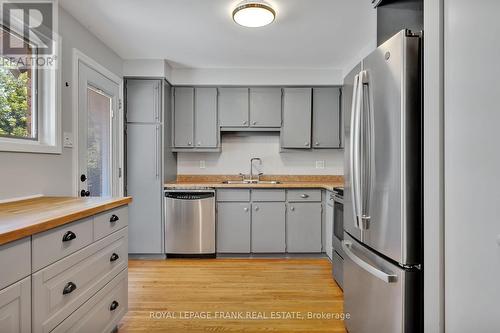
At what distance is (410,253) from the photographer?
3.78ft

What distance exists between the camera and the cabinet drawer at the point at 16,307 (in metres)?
0.90

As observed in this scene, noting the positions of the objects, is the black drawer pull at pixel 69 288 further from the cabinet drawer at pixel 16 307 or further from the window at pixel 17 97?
the window at pixel 17 97

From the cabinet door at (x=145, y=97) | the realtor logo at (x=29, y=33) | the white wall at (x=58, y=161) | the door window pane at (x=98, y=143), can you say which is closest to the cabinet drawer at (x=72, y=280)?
the white wall at (x=58, y=161)

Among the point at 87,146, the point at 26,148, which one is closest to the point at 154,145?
the point at 87,146

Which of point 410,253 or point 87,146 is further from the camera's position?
point 87,146

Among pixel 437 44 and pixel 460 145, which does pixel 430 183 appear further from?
pixel 437 44

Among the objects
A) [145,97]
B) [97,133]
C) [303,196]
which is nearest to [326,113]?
[303,196]

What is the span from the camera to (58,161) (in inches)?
79.4

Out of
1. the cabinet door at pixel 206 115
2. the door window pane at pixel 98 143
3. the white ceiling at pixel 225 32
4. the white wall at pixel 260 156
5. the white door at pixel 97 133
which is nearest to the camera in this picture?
the white ceiling at pixel 225 32

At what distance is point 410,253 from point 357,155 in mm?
543

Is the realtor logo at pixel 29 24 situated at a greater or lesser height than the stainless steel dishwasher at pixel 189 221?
greater

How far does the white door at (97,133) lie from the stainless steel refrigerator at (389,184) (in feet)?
7.61

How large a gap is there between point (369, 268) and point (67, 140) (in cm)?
243

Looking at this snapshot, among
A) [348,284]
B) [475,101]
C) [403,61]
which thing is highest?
[403,61]
